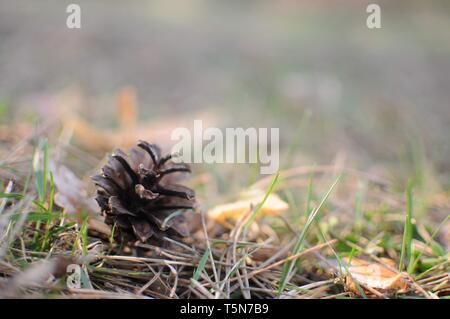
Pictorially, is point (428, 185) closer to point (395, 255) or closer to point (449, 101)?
point (395, 255)

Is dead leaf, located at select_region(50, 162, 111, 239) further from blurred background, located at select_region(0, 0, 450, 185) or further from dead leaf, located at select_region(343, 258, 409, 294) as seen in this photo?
blurred background, located at select_region(0, 0, 450, 185)

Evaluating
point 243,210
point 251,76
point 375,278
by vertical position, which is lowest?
point 375,278

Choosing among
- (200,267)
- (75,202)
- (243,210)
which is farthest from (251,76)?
(200,267)

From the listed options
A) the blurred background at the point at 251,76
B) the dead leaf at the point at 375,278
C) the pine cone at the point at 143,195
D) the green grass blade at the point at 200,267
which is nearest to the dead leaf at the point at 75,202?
the pine cone at the point at 143,195

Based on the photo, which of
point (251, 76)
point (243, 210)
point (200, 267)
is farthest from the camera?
point (251, 76)

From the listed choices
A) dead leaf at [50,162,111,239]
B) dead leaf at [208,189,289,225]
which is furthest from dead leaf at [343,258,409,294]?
dead leaf at [50,162,111,239]

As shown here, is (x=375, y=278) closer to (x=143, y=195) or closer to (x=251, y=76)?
(x=143, y=195)
